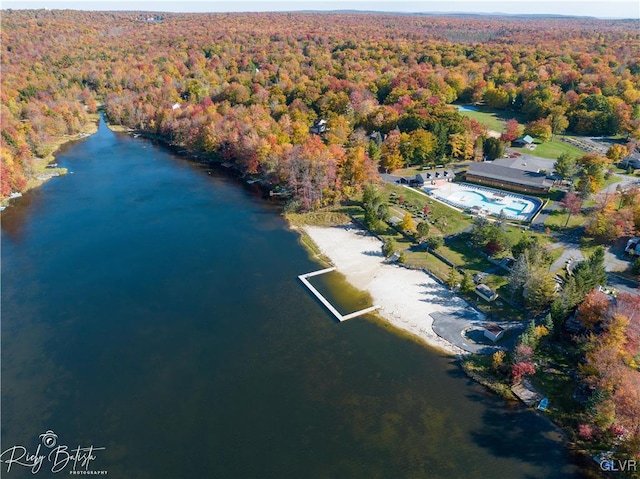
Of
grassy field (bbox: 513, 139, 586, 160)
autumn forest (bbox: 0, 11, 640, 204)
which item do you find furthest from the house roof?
grassy field (bbox: 513, 139, 586, 160)

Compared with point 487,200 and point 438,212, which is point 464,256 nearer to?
point 438,212

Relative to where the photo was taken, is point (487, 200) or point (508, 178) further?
point (508, 178)

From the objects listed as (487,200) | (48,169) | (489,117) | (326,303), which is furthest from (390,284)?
(489,117)

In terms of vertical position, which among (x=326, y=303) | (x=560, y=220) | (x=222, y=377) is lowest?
(x=222, y=377)

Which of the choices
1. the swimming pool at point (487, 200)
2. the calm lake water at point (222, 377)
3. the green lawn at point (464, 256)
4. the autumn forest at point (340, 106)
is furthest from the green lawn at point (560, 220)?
the calm lake water at point (222, 377)

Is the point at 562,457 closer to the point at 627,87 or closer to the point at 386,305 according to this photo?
the point at 386,305

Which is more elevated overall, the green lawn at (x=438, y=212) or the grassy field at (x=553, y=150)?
the grassy field at (x=553, y=150)

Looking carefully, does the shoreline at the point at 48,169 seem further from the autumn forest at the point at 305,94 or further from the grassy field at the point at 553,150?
the grassy field at the point at 553,150
